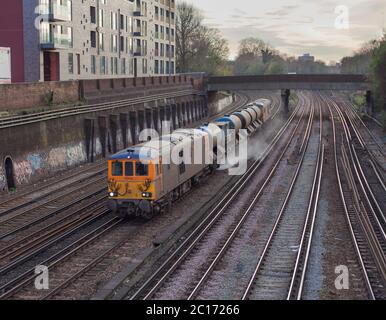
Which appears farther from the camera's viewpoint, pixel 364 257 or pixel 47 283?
pixel 364 257

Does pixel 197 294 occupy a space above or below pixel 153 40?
below

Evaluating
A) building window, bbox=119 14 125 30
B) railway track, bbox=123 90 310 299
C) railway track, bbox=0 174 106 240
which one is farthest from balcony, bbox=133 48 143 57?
railway track, bbox=123 90 310 299

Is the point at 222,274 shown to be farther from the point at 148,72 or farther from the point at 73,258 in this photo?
the point at 148,72

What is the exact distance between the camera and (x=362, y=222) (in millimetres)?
23250

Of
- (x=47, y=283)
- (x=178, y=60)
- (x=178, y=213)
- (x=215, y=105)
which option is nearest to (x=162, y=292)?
(x=47, y=283)

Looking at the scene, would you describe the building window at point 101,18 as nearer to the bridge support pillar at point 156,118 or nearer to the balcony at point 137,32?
the balcony at point 137,32

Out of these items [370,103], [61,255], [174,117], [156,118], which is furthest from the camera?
[370,103]

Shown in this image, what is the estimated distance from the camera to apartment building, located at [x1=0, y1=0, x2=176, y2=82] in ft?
153

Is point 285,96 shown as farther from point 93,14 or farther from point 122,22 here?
point 93,14

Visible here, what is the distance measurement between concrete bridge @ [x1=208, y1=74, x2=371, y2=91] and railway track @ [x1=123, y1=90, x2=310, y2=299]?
46061mm

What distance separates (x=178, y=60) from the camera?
104 m

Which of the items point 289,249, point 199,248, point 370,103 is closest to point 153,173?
point 199,248

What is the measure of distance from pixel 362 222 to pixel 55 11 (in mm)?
33630

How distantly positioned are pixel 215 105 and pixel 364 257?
219ft
